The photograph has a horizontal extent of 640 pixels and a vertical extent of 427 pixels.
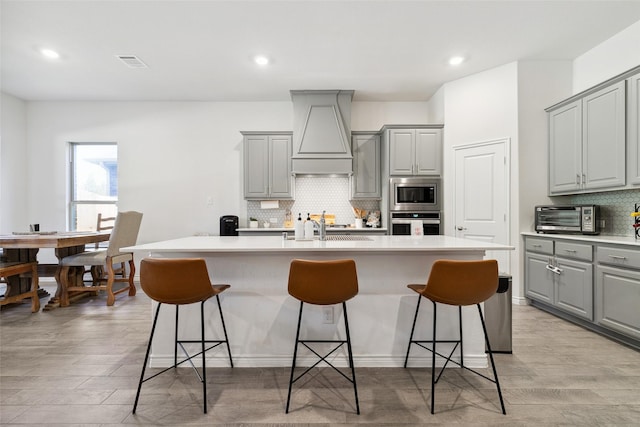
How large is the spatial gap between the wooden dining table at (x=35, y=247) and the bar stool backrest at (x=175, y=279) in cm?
255

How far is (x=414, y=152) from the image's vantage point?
4492 millimetres

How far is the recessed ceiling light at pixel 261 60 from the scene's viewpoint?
370 cm

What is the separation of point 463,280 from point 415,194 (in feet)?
9.18

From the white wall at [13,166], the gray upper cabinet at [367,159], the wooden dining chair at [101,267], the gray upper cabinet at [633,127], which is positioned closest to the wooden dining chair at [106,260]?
the wooden dining chair at [101,267]

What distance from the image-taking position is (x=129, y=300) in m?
4.14

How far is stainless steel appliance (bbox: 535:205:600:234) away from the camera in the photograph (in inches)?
124

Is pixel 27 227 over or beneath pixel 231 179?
beneath

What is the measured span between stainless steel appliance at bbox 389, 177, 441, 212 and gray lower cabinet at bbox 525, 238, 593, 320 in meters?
1.25

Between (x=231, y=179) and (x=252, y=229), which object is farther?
(x=231, y=179)

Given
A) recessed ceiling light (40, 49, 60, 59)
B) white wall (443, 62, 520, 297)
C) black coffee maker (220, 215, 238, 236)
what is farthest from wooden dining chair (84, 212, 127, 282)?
white wall (443, 62, 520, 297)

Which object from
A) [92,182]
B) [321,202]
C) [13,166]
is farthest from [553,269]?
[13,166]

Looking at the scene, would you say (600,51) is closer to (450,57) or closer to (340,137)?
(450,57)

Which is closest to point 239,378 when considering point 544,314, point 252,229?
point 252,229

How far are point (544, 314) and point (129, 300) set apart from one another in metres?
5.05
